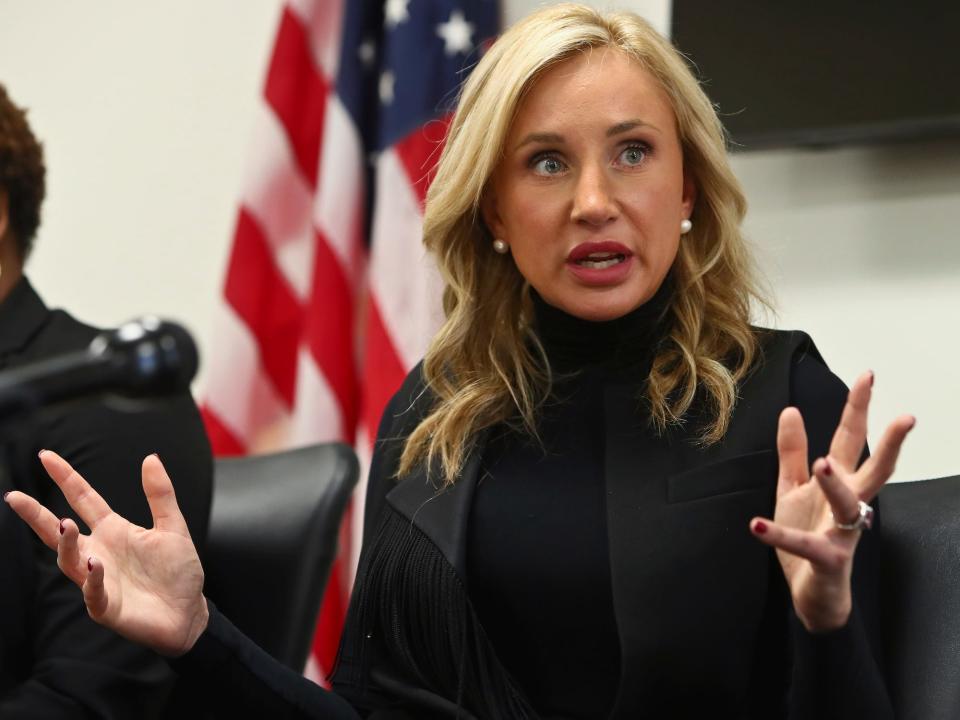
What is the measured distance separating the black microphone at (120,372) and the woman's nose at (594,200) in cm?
100

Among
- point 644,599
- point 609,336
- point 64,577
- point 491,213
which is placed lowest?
point 64,577

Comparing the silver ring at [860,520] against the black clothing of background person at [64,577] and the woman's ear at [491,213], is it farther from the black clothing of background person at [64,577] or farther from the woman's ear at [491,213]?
the black clothing of background person at [64,577]

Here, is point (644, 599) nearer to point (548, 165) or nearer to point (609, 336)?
point (609, 336)

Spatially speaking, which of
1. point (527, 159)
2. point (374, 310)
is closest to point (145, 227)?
point (374, 310)

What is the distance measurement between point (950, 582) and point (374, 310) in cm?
152

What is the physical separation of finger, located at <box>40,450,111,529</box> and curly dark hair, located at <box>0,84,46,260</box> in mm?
817

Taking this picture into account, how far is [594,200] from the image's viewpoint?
5.24ft

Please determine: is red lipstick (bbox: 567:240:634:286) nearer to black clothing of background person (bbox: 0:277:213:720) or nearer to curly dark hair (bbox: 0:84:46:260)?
black clothing of background person (bbox: 0:277:213:720)

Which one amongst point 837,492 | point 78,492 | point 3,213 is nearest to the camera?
point 837,492

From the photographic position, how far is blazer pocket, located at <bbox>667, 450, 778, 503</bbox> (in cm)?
152

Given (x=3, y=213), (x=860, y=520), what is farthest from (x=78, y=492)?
(x=3, y=213)

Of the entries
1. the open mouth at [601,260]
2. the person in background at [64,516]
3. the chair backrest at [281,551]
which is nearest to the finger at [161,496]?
the person in background at [64,516]

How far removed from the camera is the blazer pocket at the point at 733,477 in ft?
4.98

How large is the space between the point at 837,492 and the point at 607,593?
0.45m
